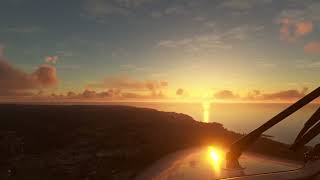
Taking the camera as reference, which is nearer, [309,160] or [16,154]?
[309,160]

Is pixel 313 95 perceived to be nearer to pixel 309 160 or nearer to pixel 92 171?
pixel 309 160

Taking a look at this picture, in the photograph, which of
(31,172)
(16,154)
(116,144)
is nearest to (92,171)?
(31,172)

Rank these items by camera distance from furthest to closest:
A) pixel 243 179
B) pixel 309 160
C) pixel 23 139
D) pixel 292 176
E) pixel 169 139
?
pixel 23 139 → pixel 169 139 → pixel 309 160 → pixel 243 179 → pixel 292 176

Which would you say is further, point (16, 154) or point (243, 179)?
point (16, 154)

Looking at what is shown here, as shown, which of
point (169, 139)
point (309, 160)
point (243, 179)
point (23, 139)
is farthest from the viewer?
point (23, 139)

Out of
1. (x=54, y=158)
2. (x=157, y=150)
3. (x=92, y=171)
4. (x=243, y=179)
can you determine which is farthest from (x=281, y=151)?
(x=243, y=179)

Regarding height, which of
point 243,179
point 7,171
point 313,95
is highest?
point 313,95

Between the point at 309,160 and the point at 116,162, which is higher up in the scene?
the point at 309,160

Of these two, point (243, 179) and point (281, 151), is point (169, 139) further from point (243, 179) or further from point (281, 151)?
point (243, 179)

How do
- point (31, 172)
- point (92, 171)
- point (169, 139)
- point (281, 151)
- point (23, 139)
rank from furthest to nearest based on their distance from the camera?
point (23, 139) < point (169, 139) < point (281, 151) < point (31, 172) < point (92, 171)
